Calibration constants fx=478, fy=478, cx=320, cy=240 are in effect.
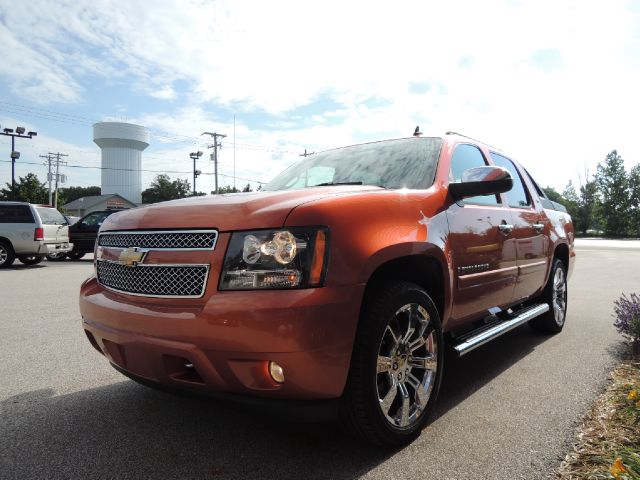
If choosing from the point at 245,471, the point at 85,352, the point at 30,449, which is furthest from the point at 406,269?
the point at 85,352

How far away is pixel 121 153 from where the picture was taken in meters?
107

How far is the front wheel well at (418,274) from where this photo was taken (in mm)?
2533

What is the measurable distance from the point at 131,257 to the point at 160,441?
99 centimetres

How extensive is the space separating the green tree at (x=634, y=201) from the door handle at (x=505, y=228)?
240 ft

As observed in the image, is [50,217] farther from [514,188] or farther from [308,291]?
[308,291]

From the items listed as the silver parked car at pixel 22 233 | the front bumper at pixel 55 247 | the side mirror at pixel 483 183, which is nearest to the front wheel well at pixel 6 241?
the silver parked car at pixel 22 233

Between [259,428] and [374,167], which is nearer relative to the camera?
[259,428]

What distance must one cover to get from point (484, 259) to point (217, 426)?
2.05 meters

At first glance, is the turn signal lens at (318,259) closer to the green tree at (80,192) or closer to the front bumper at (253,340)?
the front bumper at (253,340)

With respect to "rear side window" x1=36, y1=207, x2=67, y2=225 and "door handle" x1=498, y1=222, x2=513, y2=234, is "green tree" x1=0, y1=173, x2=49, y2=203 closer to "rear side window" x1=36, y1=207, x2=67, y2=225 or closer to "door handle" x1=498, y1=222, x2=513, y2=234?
"rear side window" x1=36, y1=207, x2=67, y2=225

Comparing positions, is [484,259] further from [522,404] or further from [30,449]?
[30,449]

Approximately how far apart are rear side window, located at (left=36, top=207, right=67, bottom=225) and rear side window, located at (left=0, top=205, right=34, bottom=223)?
0.32m

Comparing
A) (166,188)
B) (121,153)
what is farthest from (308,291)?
(121,153)

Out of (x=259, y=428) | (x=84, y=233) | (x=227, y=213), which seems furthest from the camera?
(x=84, y=233)
